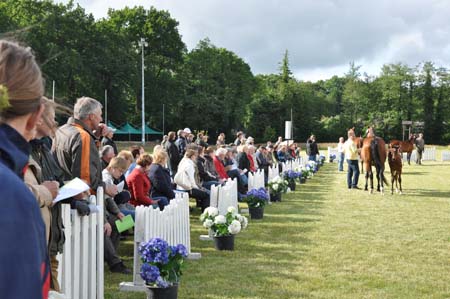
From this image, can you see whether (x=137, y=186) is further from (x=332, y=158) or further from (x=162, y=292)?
(x=332, y=158)

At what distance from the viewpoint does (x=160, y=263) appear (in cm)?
535

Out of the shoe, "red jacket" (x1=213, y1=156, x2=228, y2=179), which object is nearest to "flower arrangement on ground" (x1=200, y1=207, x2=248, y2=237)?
the shoe

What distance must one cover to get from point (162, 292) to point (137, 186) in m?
3.17

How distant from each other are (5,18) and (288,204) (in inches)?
1548

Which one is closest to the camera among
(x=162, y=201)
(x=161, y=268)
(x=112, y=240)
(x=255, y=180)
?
(x=161, y=268)

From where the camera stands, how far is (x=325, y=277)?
6.69 metres

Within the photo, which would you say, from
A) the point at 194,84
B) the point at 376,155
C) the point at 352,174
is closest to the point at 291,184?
the point at 352,174

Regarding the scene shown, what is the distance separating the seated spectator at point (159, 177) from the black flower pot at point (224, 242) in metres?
1.55

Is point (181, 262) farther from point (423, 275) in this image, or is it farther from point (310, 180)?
point (310, 180)

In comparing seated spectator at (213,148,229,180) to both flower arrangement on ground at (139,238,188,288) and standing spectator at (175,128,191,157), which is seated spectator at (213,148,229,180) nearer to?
standing spectator at (175,128,191,157)

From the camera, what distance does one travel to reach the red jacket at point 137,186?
823 centimetres

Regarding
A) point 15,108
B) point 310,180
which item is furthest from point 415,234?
point 310,180

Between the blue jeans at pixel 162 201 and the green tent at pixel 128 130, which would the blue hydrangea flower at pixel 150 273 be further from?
the green tent at pixel 128 130

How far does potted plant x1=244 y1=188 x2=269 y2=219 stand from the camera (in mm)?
11109
